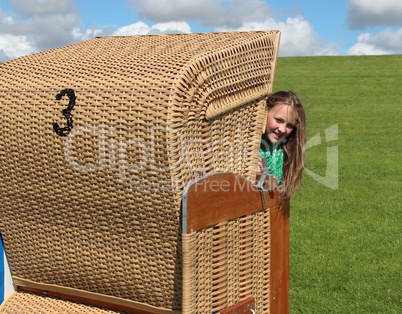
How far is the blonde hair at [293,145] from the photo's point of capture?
317cm

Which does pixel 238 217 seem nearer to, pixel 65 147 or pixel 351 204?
pixel 65 147

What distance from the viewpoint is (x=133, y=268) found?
2.68 m

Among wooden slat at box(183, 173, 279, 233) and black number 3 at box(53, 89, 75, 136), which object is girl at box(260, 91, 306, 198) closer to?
wooden slat at box(183, 173, 279, 233)

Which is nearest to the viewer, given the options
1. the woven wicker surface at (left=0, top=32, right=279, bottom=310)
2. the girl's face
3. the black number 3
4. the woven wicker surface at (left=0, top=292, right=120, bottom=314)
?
the woven wicker surface at (left=0, top=32, right=279, bottom=310)

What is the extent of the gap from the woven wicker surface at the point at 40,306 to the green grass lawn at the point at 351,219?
5.23 feet

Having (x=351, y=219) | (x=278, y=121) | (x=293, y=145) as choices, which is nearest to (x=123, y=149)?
(x=278, y=121)

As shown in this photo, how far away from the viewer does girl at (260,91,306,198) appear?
3150mm

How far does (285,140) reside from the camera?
3.25m

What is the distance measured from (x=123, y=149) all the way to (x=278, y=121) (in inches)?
38.5

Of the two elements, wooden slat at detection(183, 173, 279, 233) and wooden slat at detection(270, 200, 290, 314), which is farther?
wooden slat at detection(270, 200, 290, 314)

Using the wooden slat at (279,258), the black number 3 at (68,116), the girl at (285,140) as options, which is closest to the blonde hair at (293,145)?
the girl at (285,140)

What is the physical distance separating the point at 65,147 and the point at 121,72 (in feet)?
1.30

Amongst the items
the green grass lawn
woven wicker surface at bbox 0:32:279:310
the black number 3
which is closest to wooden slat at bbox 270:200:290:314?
woven wicker surface at bbox 0:32:279:310

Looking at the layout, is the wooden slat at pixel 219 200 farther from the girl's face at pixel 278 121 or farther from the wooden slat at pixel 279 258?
the girl's face at pixel 278 121
